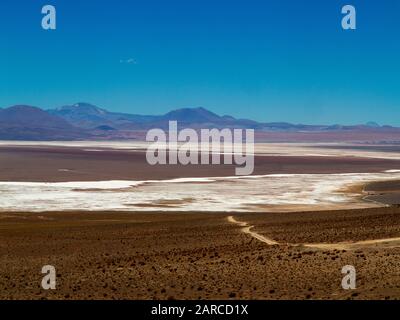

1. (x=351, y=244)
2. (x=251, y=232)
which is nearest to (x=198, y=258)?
(x=351, y=244)

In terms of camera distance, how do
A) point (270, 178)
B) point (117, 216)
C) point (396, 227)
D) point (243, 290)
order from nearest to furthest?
point (243, 290) → point (396, 227) → point (117, 216) → point (270, 178)

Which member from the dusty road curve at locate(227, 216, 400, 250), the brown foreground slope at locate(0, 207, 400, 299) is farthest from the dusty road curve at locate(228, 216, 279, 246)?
the brown foreground slope at locate(0, 207, 400, 299)

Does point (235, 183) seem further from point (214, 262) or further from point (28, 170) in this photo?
point (214, 262)

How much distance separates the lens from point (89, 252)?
65.5 feet

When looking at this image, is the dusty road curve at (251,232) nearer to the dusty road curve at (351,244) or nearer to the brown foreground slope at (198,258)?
the dusty road curve at (351,244)

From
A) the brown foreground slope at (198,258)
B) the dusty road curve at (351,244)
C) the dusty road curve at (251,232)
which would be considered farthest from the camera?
the dusty road curve at (251,232)

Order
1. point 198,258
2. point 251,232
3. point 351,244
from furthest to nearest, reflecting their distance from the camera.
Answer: point 251,232, point 351,244, point 198,258

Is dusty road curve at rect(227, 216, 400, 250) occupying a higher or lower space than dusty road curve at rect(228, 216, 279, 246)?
higher

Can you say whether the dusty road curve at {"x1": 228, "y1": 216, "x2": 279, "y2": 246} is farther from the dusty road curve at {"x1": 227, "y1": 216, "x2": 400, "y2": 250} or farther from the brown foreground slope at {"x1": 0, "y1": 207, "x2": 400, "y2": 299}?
the brown foreground slope at {"x1": 0, "y1": 207, "x2": 400, "y2": 299}

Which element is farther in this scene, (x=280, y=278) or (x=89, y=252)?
(x=89, y=252)

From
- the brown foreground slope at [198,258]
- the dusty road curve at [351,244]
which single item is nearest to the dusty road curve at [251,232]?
the dusty road curve at [351,244]

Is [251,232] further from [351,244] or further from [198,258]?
[198,258]
